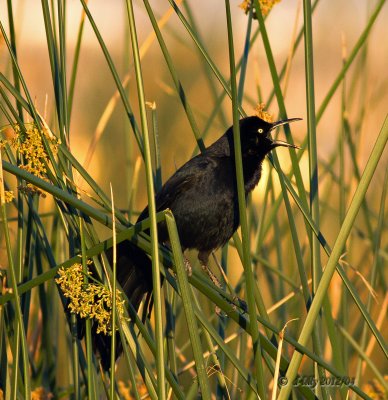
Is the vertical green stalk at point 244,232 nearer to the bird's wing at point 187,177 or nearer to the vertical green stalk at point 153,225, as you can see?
the vertical green stalk at point 153,225

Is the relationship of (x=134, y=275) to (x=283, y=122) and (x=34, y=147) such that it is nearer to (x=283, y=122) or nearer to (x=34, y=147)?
(x=283, y=122)

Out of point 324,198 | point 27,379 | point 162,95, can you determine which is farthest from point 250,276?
point 162,95

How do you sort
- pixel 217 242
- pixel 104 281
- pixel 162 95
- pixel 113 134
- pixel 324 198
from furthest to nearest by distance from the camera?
1. pixel 162 95
2. pixel 113 134
3. pixel 324 198
4. pixel 217 242
5. pixel 104 281

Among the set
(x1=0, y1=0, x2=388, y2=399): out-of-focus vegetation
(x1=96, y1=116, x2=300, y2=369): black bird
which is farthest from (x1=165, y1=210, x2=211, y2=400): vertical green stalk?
(x1=96, y1=116, x2=300, y2=369): black bird

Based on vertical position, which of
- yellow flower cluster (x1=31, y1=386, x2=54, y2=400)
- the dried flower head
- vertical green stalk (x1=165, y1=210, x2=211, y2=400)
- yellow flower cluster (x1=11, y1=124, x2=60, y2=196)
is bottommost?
yellow flower cluster (x1=31, y1=386, x2=54, y2=400)

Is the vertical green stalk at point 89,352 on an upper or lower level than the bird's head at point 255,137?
lower

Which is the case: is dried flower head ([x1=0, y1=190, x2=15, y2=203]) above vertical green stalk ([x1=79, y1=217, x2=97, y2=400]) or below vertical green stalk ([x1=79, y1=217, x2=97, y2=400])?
above

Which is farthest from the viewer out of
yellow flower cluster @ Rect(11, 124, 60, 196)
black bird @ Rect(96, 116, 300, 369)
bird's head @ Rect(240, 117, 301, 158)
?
bird's head @ Rect(240, 117, 301, 158)

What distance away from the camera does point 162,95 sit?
229 inches

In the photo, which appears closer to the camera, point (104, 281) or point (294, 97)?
point (104, 281)

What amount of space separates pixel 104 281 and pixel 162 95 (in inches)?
166

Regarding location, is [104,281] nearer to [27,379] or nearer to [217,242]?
[27,379]
